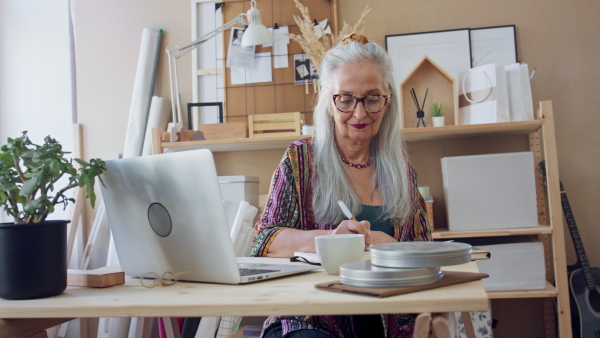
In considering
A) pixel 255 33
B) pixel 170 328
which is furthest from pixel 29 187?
pixel 255 33

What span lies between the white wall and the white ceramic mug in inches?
97.2

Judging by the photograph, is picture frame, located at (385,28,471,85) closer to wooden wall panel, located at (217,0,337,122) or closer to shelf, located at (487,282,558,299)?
wooden wall panel, located at (217,0,337,122)

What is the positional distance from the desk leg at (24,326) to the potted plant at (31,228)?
42 mm

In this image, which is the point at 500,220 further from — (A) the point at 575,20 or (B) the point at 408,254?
(B) the point at 408,254

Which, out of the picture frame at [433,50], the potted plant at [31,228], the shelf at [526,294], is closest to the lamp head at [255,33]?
the picture frame at [433,50]

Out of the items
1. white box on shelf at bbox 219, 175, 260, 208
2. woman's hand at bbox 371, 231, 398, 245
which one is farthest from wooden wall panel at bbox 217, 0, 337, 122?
woman's hand at bbox 371, 231, 398, 245

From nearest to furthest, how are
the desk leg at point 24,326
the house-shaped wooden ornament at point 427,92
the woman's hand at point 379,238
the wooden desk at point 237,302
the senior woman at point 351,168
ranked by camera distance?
the wooden desk at point 237,302, the desk leg at point 24,326, the woman's hand at point 379,238, the senior woman at point 351,168, the house-shaped wooden ornament at point 427,92

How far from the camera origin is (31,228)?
34.3 inches

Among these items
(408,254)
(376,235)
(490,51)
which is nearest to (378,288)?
(408,254)

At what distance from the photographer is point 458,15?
267 cm

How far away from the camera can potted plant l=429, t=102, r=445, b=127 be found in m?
2.44

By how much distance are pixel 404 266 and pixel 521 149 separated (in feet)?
6.79

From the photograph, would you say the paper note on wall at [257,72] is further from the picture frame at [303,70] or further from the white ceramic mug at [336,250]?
the white ceramic mug at [336,250]

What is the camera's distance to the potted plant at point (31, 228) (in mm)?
859
